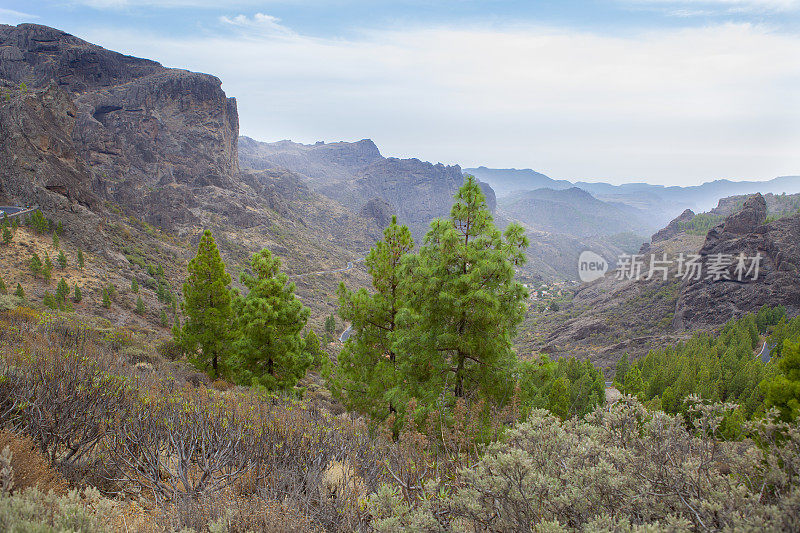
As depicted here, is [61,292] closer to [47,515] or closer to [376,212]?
[47,515]

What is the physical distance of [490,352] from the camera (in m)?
8.21

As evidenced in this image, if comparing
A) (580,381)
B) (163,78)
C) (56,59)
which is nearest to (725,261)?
(580,381)

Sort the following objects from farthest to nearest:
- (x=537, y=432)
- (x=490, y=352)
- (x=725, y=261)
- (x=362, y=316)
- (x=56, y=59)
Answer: (x=56, y=59)
(x=725, y=261)
(x=362, y=316)
(x=490, y=352)
(x=537, y=432)

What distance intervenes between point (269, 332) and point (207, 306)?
3631 millimetres

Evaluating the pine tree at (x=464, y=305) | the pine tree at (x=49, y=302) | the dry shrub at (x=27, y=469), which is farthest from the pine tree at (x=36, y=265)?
the pine tree at (x=464, y=305)

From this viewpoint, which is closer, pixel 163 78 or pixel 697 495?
pixel 697 495

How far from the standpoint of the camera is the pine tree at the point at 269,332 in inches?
523

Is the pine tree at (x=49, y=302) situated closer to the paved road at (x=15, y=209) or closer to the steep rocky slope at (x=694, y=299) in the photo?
the paved road at (x=15, y=209)

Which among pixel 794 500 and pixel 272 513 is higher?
pixel 794 500

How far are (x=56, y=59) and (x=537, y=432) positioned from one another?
130 m

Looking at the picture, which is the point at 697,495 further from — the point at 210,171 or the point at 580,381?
the point at 210,171

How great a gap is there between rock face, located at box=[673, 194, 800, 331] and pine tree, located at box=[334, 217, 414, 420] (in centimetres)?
6874

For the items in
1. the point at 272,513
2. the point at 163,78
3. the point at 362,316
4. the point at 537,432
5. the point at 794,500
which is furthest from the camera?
the point at 163,78
